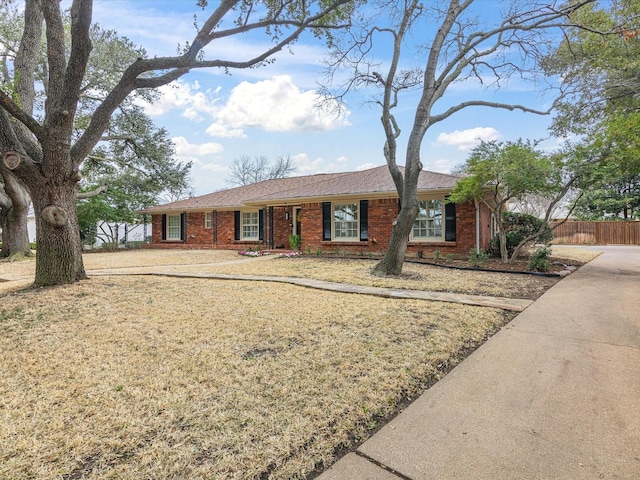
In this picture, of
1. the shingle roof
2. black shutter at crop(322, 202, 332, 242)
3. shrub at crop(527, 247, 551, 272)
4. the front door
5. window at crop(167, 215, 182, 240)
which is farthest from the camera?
window at crop(167, 215, 182, 240)

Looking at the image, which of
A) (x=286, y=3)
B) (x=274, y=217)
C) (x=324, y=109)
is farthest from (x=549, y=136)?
(x=274, y=217)

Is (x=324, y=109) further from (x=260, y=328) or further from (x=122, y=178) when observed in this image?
(x=122, y=178)

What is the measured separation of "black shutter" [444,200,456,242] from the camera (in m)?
12.1

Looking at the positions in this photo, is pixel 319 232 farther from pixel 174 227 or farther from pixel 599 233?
pixel 599 233

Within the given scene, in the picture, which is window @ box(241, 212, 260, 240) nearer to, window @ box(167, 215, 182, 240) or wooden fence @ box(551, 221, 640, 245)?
window @ box(167, 215, 182, 240)

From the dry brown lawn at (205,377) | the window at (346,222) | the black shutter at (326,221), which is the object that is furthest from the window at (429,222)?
the dry brown lawn at (205,377)

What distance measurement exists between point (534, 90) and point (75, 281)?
13.0 metres

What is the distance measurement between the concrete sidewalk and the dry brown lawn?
0.23 m

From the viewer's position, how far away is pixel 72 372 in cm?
301

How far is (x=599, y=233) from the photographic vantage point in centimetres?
2541

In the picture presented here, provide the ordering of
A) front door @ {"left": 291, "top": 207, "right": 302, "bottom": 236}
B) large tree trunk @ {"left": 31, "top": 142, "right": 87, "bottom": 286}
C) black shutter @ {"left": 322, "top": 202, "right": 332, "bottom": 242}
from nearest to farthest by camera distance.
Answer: large tree trunk @ {"left": 31, "top": 142, "right": 87, "bottom": 286} < black shutter @ {"left": 322, "top": 202, "right": 332, "bottom": 242} < front door @ {"left": 291, "top": 207, "right": 302, "bottom": 236}

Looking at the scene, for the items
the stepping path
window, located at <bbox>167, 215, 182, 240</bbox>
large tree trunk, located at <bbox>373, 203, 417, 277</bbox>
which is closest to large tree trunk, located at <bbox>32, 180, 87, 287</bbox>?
the stepping path

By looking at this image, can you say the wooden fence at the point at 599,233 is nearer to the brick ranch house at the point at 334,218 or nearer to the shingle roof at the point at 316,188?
the brick ranch house at the point at 334,218

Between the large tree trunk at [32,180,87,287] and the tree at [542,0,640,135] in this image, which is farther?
the tree at [542,0,640,135]
